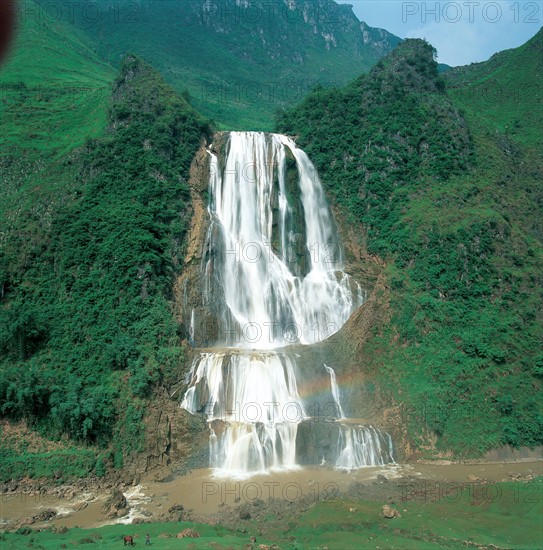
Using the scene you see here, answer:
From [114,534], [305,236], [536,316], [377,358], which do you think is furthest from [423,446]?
[305,236]

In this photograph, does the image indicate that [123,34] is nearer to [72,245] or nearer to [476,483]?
[72,245]

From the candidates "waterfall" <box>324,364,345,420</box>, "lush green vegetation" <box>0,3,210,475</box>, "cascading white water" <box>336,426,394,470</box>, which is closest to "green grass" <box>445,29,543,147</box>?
"lush green vegetation" <box>0,3,210,475</box>

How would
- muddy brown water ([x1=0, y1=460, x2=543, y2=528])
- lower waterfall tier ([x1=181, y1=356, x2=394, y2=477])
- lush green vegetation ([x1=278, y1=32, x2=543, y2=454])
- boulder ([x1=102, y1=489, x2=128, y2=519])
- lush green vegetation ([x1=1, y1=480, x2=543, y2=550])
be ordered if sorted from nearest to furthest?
lush green vegetation ([x1=1, y1=480, x2=543, y2=550]) → boulder ([x1=102, y1=489, x2=128, y2=519]) → muddy brown water ([x1=0, y1=460, x2=543, y2=528]) → lower waterfall tier ([x1=181, y1=356, x2=394, y2=477]) → lush green vegetation ([x1=278, y1=32, x2=543, y2=454])

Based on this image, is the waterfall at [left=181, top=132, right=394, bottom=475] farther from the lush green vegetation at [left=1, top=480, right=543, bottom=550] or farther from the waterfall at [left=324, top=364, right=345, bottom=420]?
the lush green vegetation at [left=1, top=480, right=543, bottom=550]

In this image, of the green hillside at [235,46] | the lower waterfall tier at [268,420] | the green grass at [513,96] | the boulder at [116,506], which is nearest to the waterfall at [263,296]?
the lower waterfall tier at [268,420]

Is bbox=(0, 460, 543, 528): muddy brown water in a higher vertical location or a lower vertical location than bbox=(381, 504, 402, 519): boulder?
higher

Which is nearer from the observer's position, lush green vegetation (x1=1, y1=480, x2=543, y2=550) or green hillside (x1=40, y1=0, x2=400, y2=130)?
lush green vegetation (x1=1, y1=480, x2=543, y2=550)

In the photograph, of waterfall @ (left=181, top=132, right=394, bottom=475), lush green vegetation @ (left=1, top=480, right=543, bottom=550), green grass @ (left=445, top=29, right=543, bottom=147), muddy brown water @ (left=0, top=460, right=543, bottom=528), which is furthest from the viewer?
green grass @ (left=445, top=29, right=543, bottom=147)
